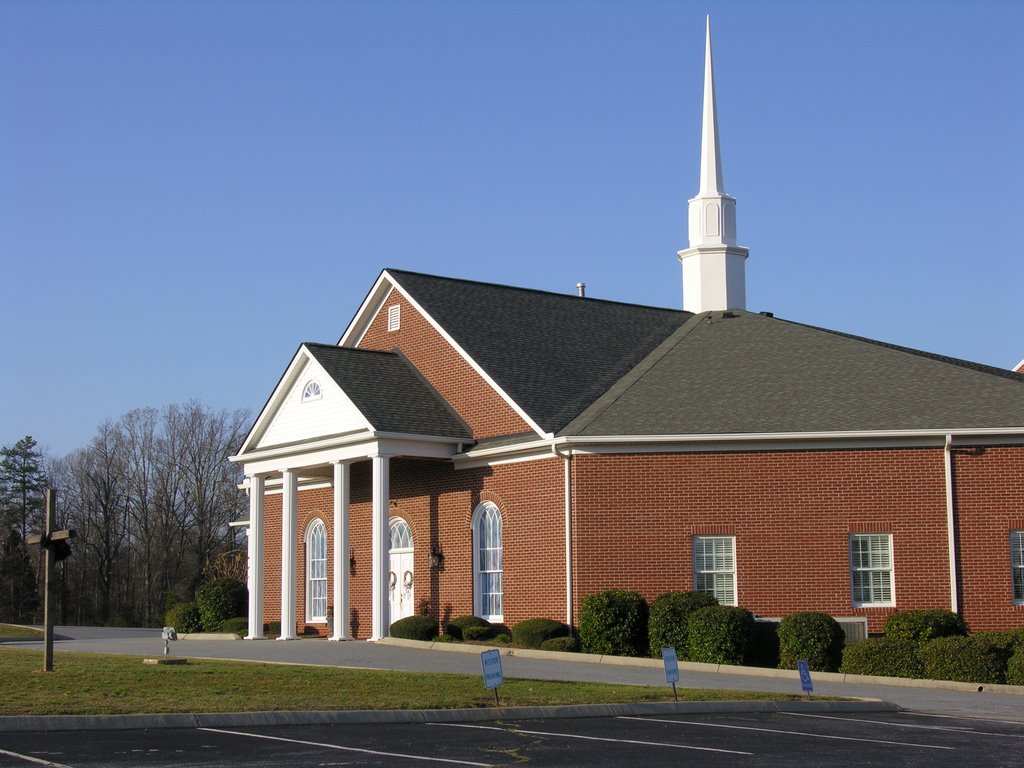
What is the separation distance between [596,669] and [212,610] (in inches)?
644

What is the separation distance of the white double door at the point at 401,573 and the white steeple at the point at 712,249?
11.6 m

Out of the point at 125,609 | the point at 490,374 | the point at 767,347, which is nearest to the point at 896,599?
the point at 767,347

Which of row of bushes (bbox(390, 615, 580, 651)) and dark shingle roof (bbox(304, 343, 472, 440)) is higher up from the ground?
dark shingle roof (bbox(304, 343, 472, 440))

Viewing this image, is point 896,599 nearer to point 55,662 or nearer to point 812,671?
point 812,671

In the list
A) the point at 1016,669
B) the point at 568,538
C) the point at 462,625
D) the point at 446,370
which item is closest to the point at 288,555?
the point at 462,625

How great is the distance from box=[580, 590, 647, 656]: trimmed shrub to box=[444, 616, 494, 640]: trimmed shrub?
10.7 ft

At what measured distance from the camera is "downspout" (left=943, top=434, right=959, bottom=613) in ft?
90.7

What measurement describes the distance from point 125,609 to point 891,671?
221 feet

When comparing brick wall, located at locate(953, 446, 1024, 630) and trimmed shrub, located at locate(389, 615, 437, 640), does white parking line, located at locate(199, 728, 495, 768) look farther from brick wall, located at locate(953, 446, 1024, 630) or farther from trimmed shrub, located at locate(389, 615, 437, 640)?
brick wall, located at locate(953, 446, 1024, 630)

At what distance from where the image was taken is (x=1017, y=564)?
27.8 meters

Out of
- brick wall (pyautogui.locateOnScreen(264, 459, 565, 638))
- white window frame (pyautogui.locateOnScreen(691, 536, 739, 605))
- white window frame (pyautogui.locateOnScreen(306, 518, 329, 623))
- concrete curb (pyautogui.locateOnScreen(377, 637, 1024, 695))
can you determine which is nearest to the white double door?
brick wall (pyautogui.locateOnScreen(264, 459, 565, 638))

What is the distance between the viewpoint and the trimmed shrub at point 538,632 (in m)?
28.0

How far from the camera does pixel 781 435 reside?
28312 mm

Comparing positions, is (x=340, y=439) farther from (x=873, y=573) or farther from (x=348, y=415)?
(x=873, y=573)
